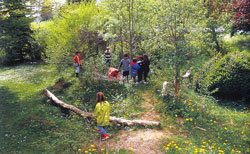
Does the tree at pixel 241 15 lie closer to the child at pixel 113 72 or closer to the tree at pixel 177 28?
the tree at pixel 177 28

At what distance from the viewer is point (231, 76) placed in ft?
35.4

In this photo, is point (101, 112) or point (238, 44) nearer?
point (101, 112)

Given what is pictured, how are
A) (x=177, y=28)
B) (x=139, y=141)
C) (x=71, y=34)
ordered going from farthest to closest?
1. (x=71, y=34)
2. (x=177, y=28)
3. (x=139, y=141)

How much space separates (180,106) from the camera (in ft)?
29.6

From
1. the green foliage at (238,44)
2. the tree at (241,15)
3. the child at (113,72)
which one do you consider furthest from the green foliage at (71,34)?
the green foliage at (238,44)

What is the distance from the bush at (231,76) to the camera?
35.4 feet

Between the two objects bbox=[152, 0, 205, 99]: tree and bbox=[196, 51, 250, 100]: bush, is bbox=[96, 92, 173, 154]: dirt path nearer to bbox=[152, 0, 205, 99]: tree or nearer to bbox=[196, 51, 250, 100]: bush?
bbox=[152, 0, 205, 99]: tree

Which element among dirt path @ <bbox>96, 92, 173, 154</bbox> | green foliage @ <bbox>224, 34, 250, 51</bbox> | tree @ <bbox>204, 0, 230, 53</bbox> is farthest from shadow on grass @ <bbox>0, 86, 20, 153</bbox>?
green foliage @ <bbox>224, 34, 250, 51</bbox>

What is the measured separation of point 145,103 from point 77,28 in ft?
24.4

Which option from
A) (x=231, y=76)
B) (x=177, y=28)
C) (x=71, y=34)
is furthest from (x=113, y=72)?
(x=231, y=76)

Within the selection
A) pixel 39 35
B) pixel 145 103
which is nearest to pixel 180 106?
pixel 145 103

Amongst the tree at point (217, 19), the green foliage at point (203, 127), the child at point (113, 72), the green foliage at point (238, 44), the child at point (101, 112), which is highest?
the tree at point (217, 19)

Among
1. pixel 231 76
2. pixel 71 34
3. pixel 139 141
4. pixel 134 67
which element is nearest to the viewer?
pixel 139 141

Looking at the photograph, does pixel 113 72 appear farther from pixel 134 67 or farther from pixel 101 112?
pixel 101 112
